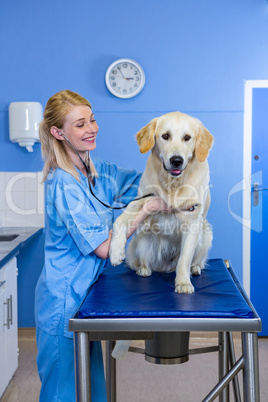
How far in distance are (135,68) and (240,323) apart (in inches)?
100

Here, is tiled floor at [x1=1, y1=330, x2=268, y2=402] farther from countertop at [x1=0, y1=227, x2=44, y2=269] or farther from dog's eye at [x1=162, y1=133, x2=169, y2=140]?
dog's eye at [x1=162, y1=133, x2=169, y2=140]

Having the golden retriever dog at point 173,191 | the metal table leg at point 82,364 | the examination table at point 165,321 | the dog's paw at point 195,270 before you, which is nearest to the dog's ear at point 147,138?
the golden retriever dog at point 173,191

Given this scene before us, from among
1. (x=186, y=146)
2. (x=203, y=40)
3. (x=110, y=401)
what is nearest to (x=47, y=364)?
(x=110, y=401)

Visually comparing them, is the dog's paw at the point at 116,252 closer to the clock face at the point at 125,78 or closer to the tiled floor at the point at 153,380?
the tiled floor at the point at 153,380

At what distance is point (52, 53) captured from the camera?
3.36m

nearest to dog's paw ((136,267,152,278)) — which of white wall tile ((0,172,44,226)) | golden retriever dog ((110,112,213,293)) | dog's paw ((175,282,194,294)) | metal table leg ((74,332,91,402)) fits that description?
golden retriever dog ((110,112,213,293))

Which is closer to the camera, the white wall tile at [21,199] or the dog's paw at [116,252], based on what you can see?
the dog's paw at [116,252]

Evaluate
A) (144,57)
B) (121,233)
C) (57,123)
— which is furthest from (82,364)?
(144,57)

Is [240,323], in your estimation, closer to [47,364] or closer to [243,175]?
[47,364]

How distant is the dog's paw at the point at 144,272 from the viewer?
A: 165 cm

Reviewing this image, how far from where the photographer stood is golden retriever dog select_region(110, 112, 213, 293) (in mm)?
1613

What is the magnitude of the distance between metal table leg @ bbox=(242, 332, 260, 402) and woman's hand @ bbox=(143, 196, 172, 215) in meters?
0.58

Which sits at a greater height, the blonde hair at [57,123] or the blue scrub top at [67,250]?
the blonde hair at [57,123]

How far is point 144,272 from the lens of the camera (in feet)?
5.44
